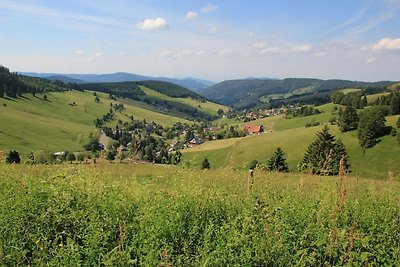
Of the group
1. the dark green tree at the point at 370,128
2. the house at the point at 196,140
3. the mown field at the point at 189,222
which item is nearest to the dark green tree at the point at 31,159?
the mown field at the point at 189,222

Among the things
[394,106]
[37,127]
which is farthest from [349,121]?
[37,127]

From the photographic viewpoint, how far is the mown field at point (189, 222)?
5.77 metres

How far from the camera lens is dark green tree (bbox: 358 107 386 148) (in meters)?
90.1

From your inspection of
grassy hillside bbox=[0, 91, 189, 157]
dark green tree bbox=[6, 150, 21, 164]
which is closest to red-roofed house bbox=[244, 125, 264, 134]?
grassy hillside bbox=[0, 91, 189, 157]

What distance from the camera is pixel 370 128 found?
297 ft

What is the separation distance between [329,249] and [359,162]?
8762 centimetres

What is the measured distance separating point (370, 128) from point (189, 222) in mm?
93960

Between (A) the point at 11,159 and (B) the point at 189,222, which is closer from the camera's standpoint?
(B) the point at 189,222

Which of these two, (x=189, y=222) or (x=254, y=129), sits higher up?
(x=189, y=222)

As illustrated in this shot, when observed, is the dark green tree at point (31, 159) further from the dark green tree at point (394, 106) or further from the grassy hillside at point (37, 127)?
the dark green tree at point (394, 106)

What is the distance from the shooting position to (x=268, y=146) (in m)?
110

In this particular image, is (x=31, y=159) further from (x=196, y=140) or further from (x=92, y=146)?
(x=196, y=140)

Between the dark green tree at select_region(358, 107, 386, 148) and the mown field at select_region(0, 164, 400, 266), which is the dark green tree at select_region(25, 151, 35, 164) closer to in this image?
the mown field at select_region(0, 164, 400, 266)

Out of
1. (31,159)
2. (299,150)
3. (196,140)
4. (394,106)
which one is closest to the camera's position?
(31,159)
